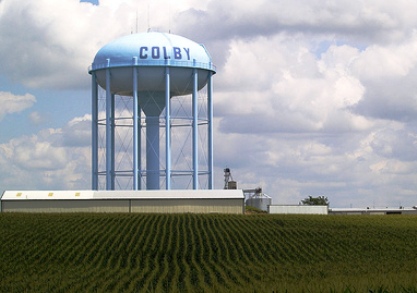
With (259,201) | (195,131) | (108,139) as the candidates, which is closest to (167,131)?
(195,131)

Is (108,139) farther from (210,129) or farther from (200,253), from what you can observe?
(200,253)

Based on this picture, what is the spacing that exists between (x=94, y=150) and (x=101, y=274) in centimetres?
3858

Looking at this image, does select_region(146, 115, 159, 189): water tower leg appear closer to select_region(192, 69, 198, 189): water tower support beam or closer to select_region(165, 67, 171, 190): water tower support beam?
select_region(165, 67, 171, 190): water tower support beam

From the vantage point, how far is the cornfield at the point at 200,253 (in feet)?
121

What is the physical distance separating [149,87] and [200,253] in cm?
2983

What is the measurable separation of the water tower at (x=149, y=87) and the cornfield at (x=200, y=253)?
24.6 feet

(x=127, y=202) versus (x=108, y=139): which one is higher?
(x=108, y=139)

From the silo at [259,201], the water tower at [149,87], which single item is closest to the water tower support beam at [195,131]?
the water tower at [149,87]

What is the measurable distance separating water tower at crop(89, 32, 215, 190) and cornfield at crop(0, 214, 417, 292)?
24.6ft

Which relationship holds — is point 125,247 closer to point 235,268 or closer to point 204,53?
point 235,268

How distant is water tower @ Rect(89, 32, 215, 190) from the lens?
78.0 meters

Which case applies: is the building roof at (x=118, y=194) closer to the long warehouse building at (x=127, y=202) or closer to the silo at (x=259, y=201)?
the long warehouse building at (x=127, y=202)

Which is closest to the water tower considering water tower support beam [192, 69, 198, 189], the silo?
water tower support beam [192, 69, 198, 189]

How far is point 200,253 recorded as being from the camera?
5216cm
